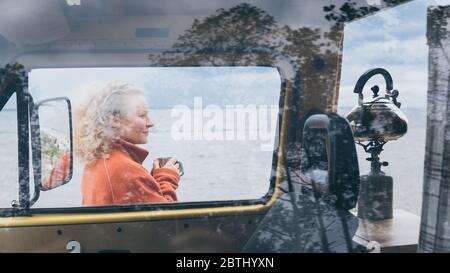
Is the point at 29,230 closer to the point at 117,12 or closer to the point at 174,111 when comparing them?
the point at 174,111

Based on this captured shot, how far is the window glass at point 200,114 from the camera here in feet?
6.39

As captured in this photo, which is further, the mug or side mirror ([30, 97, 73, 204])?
side mirror ([30, 97, 73, 204])

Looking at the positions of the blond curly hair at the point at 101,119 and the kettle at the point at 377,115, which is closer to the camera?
the kettle at the point at 377,115

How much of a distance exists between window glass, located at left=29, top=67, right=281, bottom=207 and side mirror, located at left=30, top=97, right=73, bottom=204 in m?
0.05

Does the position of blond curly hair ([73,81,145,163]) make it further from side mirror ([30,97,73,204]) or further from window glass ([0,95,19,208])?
window glass ([0,95,19,208])

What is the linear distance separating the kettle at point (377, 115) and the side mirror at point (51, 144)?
1.02m

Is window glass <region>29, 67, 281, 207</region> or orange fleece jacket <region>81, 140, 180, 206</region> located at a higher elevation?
window glass <region>29, 67, 281, 207</region>

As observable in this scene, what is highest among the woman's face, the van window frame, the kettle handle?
the kettle handle

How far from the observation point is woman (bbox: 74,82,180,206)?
6.70 ft

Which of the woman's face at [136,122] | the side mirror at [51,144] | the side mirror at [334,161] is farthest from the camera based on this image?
the side mirror at [51,144]

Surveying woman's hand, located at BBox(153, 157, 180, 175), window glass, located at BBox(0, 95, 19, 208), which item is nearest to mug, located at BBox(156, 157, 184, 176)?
woman's hand, located at BBox(153, 157, 180, 175)

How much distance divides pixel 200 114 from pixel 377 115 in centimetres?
63

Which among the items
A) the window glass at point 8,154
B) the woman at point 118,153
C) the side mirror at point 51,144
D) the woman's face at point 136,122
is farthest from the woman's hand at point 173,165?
the window glass at point 8,154

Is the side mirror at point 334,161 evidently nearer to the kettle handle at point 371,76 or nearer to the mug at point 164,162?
the kettle handle at point 371,76
